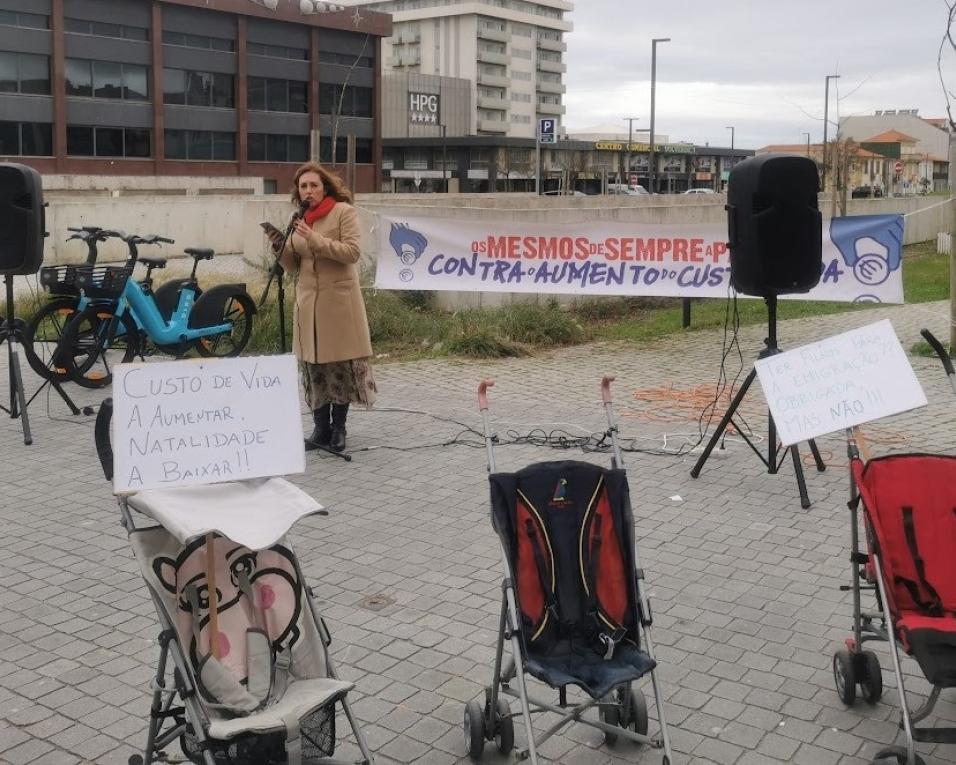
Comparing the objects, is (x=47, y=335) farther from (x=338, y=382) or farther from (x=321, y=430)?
(x=338, y=382)

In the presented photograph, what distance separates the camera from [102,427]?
164 inches

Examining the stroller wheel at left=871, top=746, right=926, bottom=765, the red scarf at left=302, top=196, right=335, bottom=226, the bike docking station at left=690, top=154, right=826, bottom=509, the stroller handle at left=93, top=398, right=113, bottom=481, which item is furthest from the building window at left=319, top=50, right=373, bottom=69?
the stroller wheel at left=871, top=746, right=926, bottom=765

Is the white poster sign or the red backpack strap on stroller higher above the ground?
the white poster sign

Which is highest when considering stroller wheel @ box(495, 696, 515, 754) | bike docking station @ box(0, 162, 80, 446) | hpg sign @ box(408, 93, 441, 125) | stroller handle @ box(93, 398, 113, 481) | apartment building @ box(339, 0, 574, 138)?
apartment building @ box(339, 0, 574, 138)

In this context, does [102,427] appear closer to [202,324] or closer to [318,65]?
[202,324]

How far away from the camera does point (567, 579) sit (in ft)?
14.1

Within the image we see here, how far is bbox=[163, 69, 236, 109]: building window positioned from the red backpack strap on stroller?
62468 mm

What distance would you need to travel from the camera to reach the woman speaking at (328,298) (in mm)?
8492

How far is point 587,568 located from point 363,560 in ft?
8.36

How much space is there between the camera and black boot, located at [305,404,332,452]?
352 inches

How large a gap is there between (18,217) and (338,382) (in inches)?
112

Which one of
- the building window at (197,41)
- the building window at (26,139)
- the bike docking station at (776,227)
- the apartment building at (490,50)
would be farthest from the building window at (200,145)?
the apartment building at (490,50)

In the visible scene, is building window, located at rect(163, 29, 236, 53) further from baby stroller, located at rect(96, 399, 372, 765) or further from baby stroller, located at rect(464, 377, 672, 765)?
baby stroller, located at rect(464, 377, 672, 765)

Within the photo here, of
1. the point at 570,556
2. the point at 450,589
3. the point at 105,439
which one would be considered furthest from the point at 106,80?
the point at 570,556
